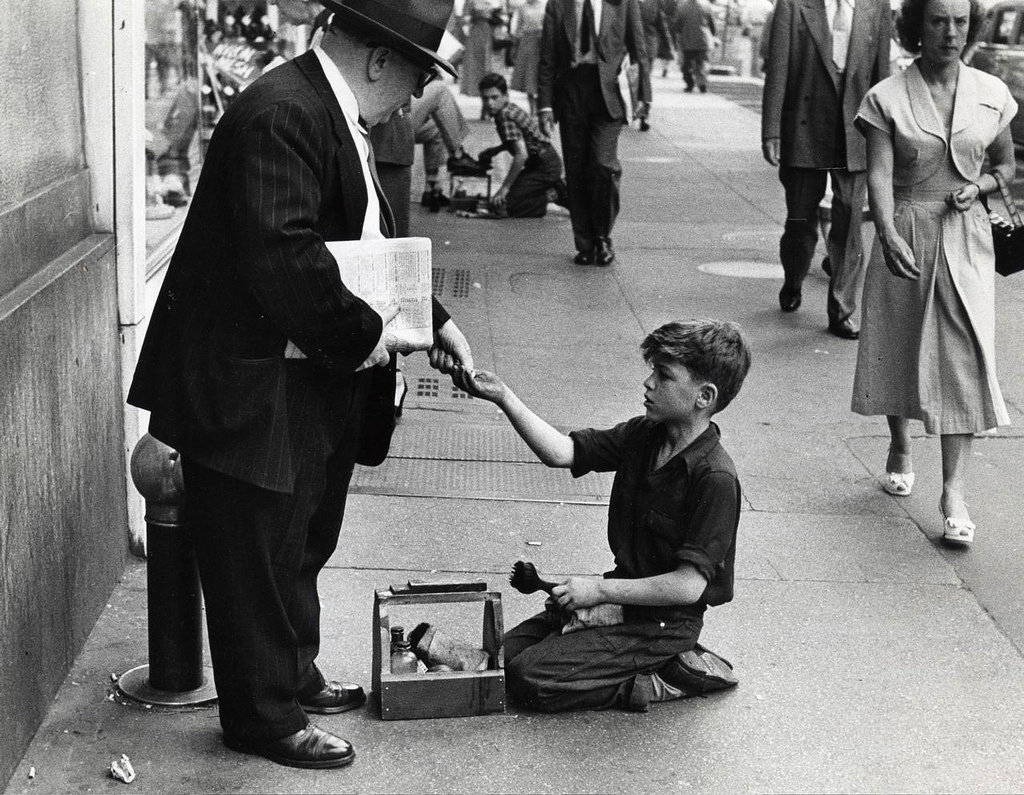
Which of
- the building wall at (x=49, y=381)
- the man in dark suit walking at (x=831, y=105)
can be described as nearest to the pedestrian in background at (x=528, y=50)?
the man in dark suit walking at (x=831, y=105)

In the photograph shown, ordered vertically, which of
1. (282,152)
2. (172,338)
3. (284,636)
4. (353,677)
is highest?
(282,152)

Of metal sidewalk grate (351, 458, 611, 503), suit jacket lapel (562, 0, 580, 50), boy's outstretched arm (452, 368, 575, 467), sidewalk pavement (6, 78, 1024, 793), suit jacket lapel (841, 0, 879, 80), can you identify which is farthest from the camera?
suit jacket lapel (562, 0, 580, 50)

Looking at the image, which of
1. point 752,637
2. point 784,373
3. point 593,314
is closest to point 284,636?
point 752,637

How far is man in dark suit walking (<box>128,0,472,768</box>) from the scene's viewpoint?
3199mm

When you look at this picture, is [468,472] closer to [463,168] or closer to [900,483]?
[900,483]

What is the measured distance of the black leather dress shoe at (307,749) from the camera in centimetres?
360

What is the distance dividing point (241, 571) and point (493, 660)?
2.75 feet

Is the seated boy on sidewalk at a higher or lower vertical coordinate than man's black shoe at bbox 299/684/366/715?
higher

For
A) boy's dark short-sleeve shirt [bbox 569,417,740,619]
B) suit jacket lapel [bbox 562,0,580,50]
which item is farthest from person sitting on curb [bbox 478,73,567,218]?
boy's dark short-sleeve shirt [bbox 569,417,740,619]

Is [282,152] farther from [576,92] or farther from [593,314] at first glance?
[576,92]

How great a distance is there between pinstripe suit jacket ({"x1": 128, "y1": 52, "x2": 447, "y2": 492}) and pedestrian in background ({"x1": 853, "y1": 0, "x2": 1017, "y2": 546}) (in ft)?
8.98

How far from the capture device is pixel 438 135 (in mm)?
12523

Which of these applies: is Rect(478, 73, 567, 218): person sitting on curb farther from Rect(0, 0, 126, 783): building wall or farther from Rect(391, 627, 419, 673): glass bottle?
Rect(391, 627, 419, 673): glass bottle

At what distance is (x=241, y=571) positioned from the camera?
11.4ft
